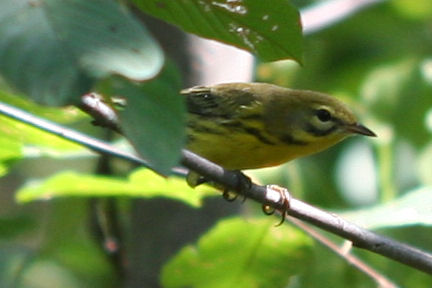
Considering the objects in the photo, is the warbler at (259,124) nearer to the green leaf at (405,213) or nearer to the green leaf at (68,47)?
the green leaf at (405,213)

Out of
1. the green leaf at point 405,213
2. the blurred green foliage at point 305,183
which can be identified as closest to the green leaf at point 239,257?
the blurred green foliage at point 305,183

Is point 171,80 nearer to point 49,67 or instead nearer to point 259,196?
point 49,67

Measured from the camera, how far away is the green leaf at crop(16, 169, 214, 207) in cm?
214

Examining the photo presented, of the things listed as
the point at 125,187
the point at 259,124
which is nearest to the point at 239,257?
the point at 125,187

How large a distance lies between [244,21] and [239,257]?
128 centimetres

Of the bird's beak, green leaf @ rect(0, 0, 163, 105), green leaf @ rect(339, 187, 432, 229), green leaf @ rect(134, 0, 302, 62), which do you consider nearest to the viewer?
green leaf @ rect(0, 0, 163, 105)

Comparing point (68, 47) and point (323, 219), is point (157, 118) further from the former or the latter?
point (323, 219)

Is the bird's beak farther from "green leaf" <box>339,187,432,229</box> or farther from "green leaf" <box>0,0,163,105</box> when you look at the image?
"green leaf" <box>0,0,163,105</box>

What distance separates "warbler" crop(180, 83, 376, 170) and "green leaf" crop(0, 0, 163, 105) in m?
1.52

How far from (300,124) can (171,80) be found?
1.87 meters

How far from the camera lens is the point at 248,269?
2.38 meters

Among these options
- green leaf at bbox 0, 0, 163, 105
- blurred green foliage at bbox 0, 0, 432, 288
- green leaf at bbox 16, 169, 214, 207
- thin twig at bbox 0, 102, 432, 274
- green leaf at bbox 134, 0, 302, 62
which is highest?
green leaf at bbox 0, 0, 163, 105

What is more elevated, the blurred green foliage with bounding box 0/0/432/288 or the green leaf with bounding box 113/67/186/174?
the green leaf with bounding box 113/67/186/174

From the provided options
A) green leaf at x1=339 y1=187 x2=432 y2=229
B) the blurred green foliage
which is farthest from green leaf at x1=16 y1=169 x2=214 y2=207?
green leaf at x1=339 y1=187 x2=432 y2=229
